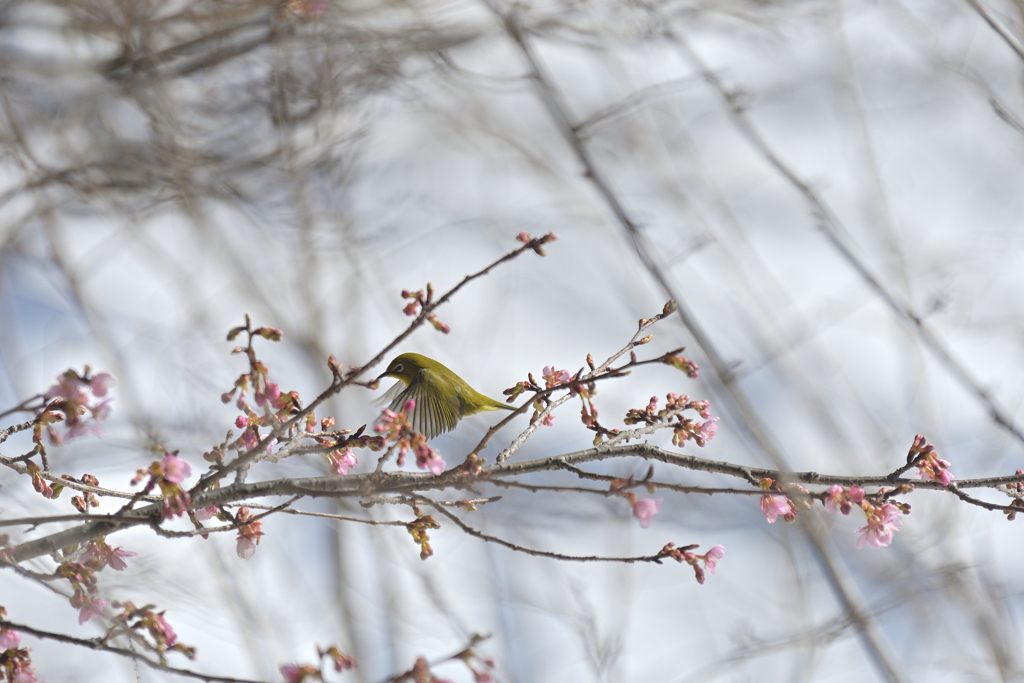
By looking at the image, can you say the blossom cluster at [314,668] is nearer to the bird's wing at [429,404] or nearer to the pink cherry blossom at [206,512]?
the pink cherry blossom at [206,512]

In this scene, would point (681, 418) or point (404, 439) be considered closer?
point (404, 439)

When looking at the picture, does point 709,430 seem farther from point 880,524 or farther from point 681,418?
point 880,524

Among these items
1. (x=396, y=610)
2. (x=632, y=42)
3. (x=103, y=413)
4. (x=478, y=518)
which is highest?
(x=632, y=42)

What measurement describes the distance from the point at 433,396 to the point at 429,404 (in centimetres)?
2

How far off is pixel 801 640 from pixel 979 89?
183cm

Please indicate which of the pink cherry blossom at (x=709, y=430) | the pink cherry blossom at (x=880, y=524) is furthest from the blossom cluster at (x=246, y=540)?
the pink cherry blossom at (x=880, y=524)

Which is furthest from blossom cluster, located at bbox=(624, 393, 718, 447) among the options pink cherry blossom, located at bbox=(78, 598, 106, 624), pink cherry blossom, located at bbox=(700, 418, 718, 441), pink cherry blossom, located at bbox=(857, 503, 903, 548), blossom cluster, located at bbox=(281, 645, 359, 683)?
pink cherry blossom, located at bbox=(78, 598, 106, 624)

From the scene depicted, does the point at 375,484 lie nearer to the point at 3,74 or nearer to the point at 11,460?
the point at 11,460

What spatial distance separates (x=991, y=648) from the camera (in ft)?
5.82

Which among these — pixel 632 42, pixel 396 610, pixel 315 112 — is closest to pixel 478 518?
pixel 396 610

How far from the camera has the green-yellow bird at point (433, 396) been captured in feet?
4.98

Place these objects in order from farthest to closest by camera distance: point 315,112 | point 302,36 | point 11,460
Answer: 1. point 315,112
2. point 302,36
3. point 11,460

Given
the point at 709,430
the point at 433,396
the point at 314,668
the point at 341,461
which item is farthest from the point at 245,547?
the point at 709,430

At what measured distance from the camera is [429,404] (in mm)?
1539
